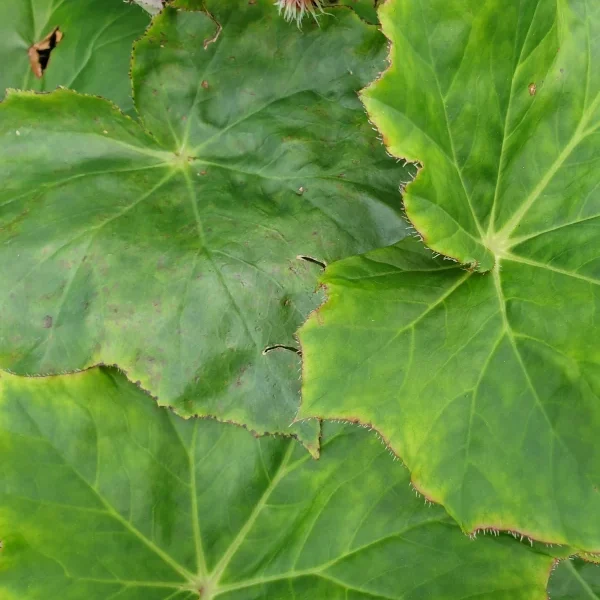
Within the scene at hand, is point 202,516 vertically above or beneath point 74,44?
beneath

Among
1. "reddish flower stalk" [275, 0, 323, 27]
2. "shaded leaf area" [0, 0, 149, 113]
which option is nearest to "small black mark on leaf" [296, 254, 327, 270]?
"reddish flower stalk" [275, 0, 323, 27]

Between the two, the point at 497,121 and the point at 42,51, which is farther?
the point at 42,51

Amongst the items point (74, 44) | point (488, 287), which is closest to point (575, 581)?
point (488, 287)

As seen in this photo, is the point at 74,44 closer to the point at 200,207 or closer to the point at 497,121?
the point at 200,207

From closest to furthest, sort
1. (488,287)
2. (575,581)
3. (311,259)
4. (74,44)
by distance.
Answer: (488,287) → (311,259) → (575,581) → (74,44)

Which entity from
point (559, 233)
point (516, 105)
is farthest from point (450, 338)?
point (516, 105)

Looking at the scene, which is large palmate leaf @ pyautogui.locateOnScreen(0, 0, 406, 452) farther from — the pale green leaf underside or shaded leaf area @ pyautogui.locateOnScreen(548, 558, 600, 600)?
shaded leaf area @ pyautogui.locateOnScreen(548, 558, 600, 600)

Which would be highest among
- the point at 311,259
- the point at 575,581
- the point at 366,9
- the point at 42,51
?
the point at 366,9
